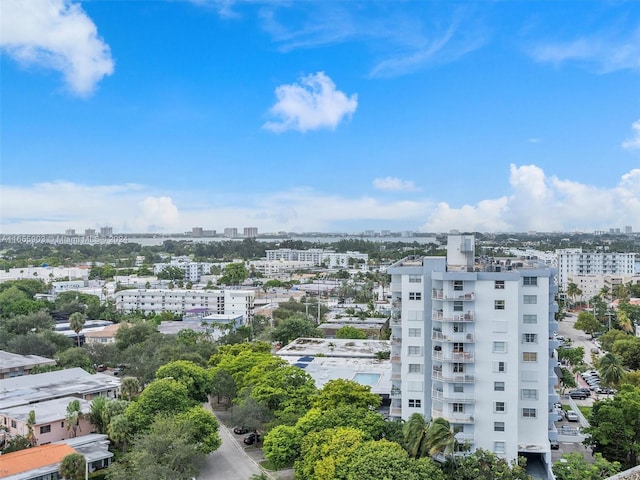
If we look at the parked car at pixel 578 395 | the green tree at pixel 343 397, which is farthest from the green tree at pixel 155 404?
the parked car at pixel 578 395

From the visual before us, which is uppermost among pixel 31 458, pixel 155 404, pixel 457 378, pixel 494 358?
pixel 494 358

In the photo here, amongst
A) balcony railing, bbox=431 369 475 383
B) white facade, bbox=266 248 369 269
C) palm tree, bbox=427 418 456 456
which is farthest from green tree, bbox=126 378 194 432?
white facade, bbox=266 248 369 269

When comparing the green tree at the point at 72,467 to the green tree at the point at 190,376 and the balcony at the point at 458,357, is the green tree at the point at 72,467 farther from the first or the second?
the balcony at the point at 458,357

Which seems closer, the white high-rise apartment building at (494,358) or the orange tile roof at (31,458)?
the orange tile roof at (31,458)

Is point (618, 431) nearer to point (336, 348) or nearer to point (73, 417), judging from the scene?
point (336, 348)

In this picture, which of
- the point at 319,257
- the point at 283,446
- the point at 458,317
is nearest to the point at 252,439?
the point at 283,446

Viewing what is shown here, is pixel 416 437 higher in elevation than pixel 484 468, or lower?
higher
